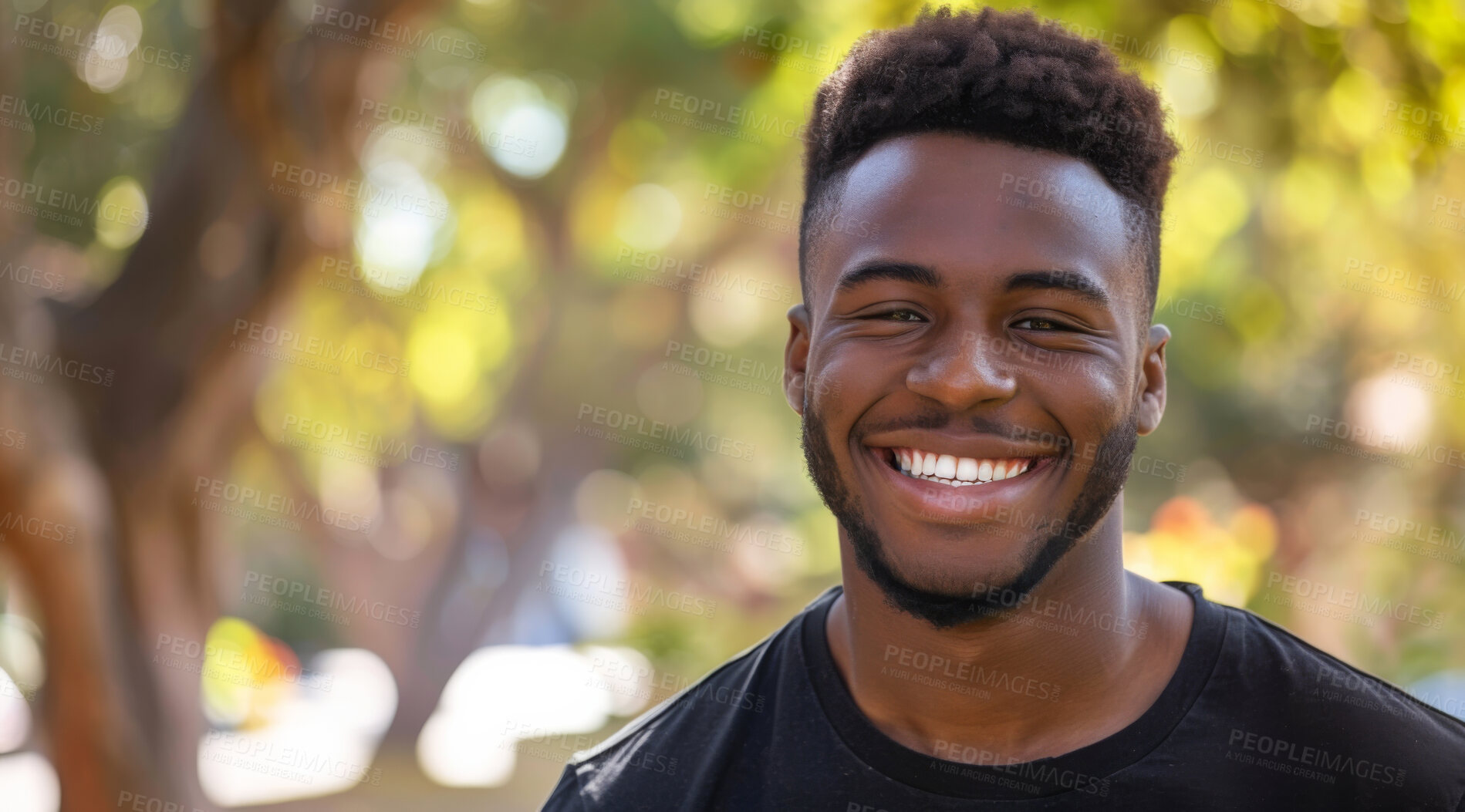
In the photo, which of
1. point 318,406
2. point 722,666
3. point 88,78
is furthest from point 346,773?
point 722,666

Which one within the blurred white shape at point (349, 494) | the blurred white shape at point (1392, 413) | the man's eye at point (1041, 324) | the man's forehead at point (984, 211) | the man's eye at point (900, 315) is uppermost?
the blurred white shape at point (1392, 413)

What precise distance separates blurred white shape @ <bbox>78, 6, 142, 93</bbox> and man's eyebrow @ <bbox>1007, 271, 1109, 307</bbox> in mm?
9426

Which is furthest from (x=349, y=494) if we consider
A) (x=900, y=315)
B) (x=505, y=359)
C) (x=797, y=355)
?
(x=900, y=315)

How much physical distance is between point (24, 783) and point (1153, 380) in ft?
39.3

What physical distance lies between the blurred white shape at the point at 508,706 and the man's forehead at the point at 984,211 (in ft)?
35.4

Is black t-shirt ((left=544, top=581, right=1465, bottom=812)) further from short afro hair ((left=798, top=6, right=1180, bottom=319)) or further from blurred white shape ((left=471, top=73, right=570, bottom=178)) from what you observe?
blurred white shape ((left=471, top=73, right=570, bottom=178))

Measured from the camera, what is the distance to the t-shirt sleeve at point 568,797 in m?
2.29

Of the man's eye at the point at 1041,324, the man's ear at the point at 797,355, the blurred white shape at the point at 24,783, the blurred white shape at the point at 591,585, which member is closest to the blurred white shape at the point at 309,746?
the blurred white shape at the point at 24,783

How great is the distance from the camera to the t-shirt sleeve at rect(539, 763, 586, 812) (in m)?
2.29

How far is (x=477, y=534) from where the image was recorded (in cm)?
1334

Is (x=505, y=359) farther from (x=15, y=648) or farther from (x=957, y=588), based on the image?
(x=957, y=588)

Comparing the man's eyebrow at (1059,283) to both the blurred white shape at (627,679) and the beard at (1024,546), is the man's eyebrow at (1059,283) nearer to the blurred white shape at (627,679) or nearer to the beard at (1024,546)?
the beard at (1024,546)

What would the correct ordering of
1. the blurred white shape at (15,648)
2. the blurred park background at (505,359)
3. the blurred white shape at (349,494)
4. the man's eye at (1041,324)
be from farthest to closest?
the blurred white shape at (349,494), the blurred white shape at (15,648), the blurred park background at (505,359), the man's eye at (1041,324)

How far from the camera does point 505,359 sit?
15602mm
